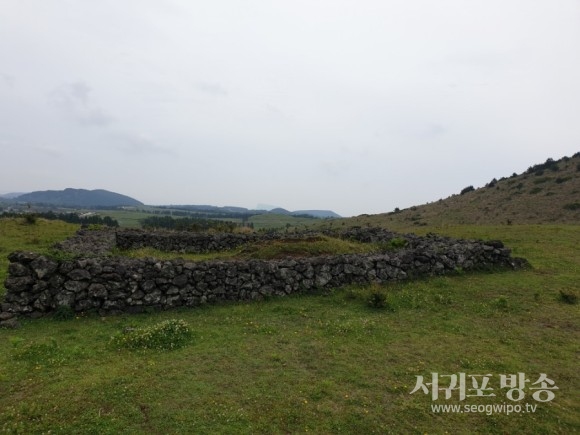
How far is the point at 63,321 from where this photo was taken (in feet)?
34.4

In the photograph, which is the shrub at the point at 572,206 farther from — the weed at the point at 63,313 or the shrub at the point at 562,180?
the weed at the point at 63,313

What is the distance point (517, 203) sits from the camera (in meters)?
44.1

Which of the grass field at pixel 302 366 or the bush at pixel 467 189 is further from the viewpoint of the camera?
the bush at pixel 467 189

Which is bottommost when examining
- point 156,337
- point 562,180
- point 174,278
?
point 156,337

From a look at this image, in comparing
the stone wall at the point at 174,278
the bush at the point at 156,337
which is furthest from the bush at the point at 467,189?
the bush at the point at 156,337

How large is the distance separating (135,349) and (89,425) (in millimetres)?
2822

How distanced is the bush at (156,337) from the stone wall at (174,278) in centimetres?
228

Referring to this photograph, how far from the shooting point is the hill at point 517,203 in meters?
38.9

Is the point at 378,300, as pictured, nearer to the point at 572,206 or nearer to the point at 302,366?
the point at 302,366

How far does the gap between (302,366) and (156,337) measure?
370cm

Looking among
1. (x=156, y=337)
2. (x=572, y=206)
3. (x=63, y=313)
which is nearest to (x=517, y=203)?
(x=572, y=206)

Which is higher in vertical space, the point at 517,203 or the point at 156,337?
the point at 517,203

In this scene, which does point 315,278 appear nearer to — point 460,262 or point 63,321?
point 460,262

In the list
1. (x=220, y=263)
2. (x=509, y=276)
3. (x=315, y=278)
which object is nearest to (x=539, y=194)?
(x=509, y=276)
